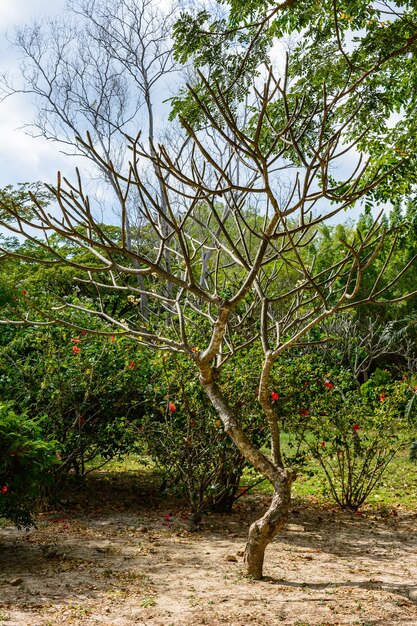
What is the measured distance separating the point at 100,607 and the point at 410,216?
7845 millimetres

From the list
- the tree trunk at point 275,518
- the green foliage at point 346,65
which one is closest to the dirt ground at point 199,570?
the tree trunk at point 275,518

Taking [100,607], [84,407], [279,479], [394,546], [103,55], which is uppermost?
[103,55]

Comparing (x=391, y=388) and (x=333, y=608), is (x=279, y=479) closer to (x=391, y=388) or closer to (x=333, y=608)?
(x=333, y=608)

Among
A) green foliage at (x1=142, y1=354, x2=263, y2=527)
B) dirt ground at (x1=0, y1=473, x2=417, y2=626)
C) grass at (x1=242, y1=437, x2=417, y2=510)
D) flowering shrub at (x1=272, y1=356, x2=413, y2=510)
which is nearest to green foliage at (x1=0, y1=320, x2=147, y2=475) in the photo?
green foliage at (x1=142, y1=354, x2=263, y2=527)

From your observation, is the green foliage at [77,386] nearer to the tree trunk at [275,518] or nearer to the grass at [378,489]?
the grass at [378,489]

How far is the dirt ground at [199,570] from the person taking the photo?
3553 mm

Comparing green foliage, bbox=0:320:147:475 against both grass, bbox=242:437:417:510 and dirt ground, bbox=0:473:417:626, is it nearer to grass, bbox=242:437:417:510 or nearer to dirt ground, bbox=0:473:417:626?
dirt ground, bbox=0:473:417:626

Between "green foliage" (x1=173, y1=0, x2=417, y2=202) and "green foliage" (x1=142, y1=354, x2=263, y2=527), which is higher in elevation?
"green foliage" (x1=173, y1=0, x2=417, y2=202)

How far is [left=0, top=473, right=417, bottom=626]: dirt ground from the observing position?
3553 mm

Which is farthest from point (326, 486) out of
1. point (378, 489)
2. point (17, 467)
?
point (17, 467)

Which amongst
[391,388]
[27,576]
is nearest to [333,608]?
[27,576]

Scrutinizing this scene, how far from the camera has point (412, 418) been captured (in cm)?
905

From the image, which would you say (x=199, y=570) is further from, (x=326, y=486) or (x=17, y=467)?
(x=326, y=486)

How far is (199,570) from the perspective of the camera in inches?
175
